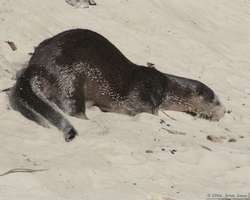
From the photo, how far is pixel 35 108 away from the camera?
6.01m

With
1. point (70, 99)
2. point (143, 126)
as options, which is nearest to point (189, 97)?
point (143, 126)

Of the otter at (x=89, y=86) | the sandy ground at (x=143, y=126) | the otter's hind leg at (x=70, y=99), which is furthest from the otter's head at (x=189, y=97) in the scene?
the otter's hind leg at (x=70, y=99)

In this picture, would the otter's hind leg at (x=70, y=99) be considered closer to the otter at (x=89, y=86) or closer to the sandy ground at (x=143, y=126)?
the otter at (x=89, y=86)

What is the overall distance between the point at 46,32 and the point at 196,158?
2.70 metres

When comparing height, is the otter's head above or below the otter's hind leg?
below

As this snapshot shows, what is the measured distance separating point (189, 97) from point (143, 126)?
1360mm

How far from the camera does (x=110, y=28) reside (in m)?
8.28

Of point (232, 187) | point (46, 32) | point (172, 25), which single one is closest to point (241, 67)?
point (172, 25)

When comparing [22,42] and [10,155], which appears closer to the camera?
[10,155]

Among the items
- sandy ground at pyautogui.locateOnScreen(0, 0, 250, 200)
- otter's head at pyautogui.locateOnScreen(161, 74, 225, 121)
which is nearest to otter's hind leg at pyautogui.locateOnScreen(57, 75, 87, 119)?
sandy ground at pyautogui.locateOnScreen(0, 0, 250, 200)

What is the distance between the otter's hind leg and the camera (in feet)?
20.7

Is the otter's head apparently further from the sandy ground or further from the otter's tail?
the otter's tail

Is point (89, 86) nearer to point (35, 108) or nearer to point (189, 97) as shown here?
point (35, 108)

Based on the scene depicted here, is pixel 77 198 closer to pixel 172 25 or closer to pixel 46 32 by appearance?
pixel 46 32
